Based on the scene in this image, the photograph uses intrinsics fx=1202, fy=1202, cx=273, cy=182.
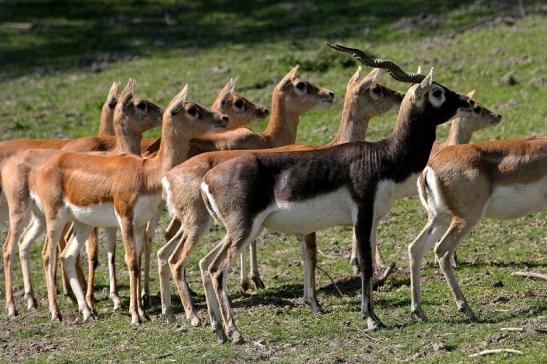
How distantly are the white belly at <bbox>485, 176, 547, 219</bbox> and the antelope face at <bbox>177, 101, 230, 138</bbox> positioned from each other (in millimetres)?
3224

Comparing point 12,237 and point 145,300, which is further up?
point 12,237

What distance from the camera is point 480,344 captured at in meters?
9.38

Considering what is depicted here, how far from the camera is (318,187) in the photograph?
1050 centimetres

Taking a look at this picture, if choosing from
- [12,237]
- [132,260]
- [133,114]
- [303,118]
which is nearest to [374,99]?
[133,114]

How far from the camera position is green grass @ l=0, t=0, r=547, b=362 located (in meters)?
10.3

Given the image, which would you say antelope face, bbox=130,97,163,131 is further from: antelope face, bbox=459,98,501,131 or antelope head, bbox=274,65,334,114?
antelope face, bbox=459,98,501,131

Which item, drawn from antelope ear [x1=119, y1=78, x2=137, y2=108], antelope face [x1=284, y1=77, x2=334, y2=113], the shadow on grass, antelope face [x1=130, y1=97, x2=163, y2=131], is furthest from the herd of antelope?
the shadow on grass

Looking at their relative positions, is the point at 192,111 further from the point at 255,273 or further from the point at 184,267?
the point at 184,267

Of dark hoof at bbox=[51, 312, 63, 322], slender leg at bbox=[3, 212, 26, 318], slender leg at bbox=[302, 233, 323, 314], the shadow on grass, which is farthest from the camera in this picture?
the shadow on grass

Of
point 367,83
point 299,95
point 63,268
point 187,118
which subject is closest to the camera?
point 187,118

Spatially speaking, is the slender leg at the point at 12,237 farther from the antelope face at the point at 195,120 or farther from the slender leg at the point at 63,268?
the antelope face at the point at 195,120

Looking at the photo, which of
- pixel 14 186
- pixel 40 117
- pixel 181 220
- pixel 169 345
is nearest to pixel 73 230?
pixel 14 186

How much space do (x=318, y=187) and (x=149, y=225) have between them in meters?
2.94

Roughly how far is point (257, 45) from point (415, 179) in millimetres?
15325
